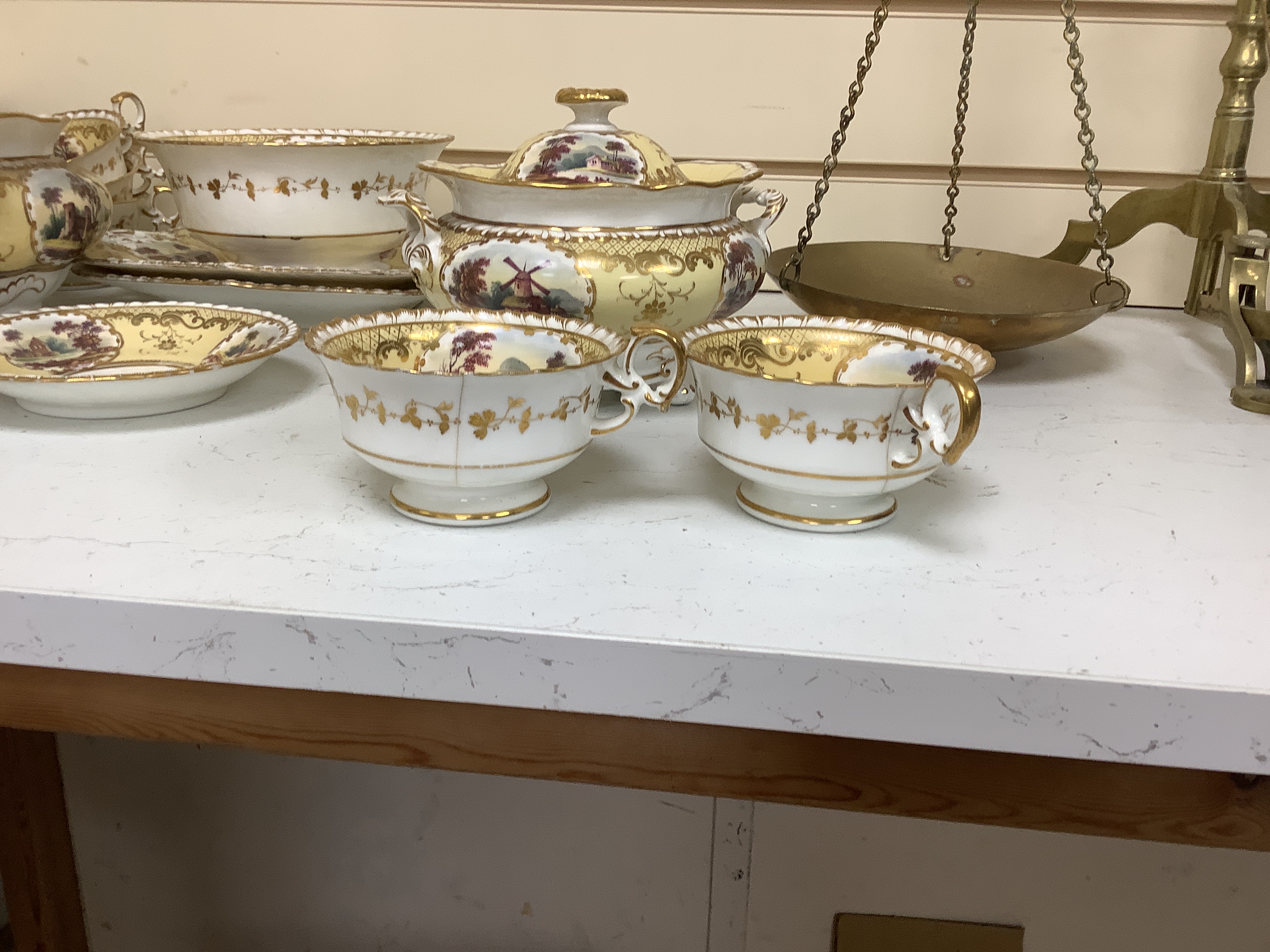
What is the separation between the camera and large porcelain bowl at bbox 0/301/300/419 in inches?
27.4

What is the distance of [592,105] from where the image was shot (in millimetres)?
728

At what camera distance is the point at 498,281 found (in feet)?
2.25

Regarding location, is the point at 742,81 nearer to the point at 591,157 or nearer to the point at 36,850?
the point at 591,157

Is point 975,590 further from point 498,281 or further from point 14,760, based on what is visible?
point 14,760

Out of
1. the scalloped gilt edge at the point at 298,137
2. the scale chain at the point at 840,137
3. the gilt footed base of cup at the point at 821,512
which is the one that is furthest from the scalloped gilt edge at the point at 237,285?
the gilt footed base of cup at the point at 821,512

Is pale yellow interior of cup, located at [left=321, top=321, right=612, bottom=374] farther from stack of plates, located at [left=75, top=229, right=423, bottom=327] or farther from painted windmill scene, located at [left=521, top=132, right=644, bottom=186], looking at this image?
stack of plates, located at [left=75, top=229, right=423, bottom=327]

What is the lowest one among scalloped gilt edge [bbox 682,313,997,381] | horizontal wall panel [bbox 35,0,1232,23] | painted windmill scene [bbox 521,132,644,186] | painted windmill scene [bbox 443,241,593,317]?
scalloped gilt edge [bbox 682,313,997,381]

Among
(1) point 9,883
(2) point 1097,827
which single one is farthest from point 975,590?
(1) point 9,883

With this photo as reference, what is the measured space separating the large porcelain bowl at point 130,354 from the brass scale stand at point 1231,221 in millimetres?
762

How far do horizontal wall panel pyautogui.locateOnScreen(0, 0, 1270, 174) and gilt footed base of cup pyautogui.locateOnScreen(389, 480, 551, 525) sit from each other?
2.23ft

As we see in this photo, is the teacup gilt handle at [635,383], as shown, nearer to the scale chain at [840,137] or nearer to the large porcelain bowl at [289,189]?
the scale chain at [840,137]

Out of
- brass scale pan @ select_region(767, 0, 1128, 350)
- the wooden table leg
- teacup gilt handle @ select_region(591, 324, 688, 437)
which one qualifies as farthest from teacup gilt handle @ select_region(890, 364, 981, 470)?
the wooden table leg

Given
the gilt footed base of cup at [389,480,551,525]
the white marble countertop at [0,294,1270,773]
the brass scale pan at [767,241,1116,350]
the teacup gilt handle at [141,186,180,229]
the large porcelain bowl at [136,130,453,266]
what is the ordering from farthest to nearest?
the teacup gilt handle at [141,186,180,229], the large porcelain bowl at [136,130,453,266], the brass scale pan at [767,241,1116,350], the gilt footed base of cup at [389,480,551,525], the white marble countertop at [0,294,1270,773]

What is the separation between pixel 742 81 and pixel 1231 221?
508mm
